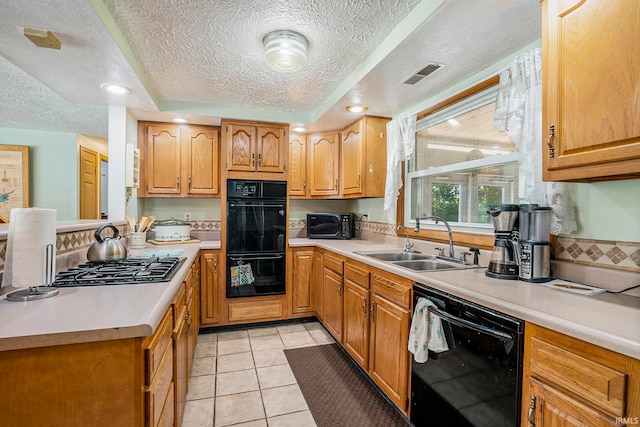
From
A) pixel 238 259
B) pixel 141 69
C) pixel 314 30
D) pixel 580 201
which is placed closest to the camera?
pixel 580 201

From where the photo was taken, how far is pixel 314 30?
1.79m

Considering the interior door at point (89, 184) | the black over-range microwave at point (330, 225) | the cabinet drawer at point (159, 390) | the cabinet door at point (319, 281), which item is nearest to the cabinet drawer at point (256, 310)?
the cabinet door at point (319, 281)

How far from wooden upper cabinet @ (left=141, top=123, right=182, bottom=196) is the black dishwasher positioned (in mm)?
2742

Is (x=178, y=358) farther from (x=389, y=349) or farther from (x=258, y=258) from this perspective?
(x=258, y=258)

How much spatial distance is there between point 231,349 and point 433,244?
1946mm

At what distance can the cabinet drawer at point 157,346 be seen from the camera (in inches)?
38.9

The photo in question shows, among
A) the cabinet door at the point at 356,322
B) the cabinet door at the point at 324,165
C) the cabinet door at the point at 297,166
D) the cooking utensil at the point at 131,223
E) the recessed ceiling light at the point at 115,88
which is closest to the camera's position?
the cabinet door at the point at 356,322

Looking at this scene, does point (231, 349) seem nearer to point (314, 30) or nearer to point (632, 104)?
point (314, 30)

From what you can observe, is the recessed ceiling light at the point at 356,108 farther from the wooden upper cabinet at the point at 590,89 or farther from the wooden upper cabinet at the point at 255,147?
the wooden upper cabinet at the point at 590,89

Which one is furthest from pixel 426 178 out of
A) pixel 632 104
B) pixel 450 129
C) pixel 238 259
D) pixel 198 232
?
pixel 198 232

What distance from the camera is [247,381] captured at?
88.0 inches

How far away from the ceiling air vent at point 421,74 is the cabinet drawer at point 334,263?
4.88ft

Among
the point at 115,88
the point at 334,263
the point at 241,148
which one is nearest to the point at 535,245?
the point at 334,263

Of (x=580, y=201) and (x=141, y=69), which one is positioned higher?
(x=141, y=69)
